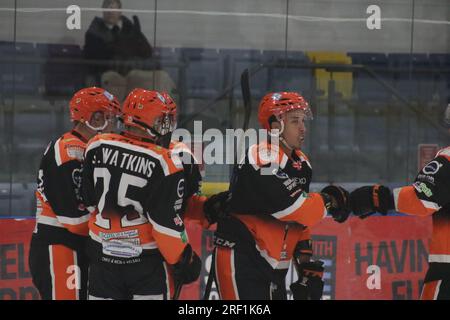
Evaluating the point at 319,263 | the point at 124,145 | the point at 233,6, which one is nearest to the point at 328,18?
the point at 233,6

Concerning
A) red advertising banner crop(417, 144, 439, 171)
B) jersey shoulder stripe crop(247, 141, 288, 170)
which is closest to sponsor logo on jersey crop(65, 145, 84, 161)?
jersey shoulder stripe crop(247, 141, 288, 170)

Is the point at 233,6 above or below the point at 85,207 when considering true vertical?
above

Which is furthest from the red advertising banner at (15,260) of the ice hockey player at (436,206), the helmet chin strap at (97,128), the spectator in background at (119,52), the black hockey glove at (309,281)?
the ice hockey player at (436,206)

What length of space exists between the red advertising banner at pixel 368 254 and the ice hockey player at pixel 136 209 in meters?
1.29

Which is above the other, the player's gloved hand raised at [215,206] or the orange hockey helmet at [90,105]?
the orange hockey helmet at [90,105]

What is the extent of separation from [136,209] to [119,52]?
1.75 meters

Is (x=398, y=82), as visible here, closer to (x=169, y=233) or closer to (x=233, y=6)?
(x=233, y=6)

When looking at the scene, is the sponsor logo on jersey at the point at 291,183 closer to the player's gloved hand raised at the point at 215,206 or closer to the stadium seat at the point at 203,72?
the player's gloved hand raised at the point at 215,206

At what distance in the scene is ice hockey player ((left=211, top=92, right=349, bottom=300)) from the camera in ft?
13.7

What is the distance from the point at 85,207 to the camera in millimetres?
4270

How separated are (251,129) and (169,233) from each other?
168 cm

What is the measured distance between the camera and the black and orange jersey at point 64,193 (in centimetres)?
425

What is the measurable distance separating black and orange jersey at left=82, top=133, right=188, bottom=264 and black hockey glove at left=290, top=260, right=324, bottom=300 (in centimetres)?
70

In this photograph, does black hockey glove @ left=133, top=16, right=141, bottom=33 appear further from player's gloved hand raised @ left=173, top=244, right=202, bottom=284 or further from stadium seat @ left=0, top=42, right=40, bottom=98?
player's gloved hand raised @ left=173, top=244, right=202, bottom=284
